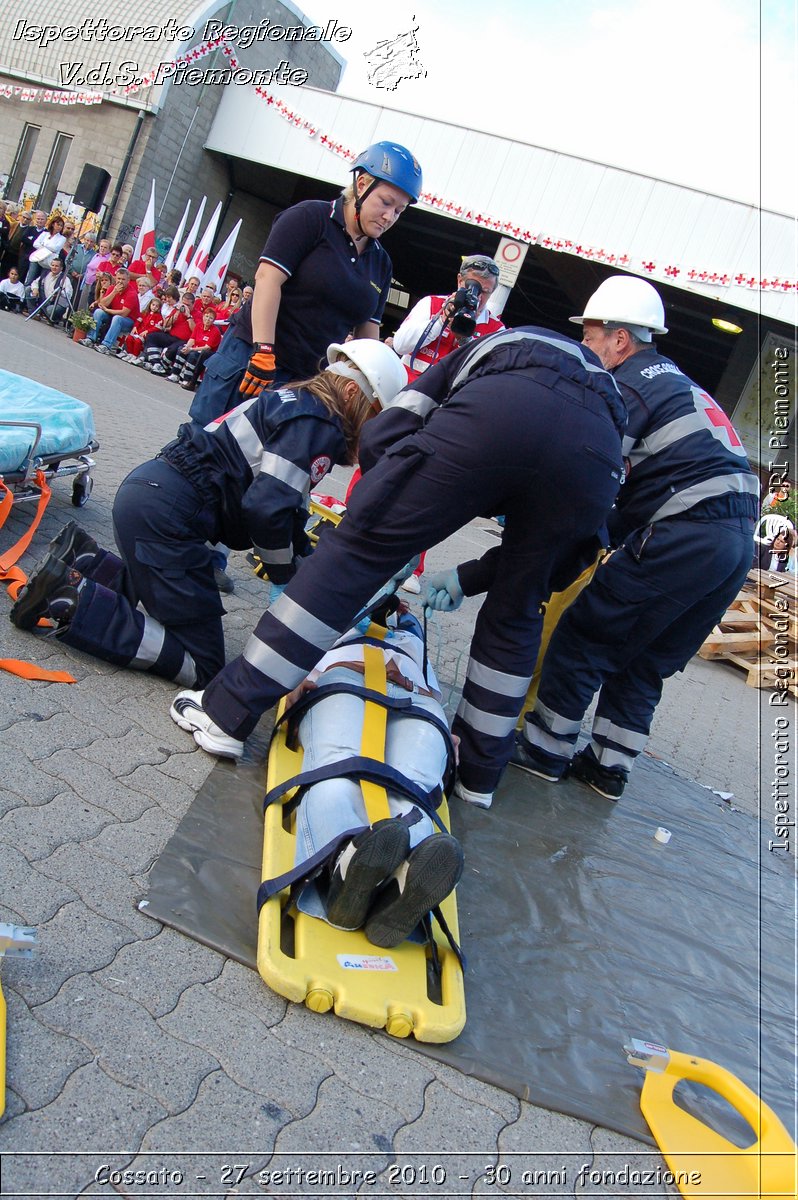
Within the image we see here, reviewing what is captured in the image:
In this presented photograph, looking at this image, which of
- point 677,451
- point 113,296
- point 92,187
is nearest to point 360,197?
point 677,451

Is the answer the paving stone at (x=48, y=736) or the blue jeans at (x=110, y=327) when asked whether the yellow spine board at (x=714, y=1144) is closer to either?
the paving stone at (x=48, y=736)

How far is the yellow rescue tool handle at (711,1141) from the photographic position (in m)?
1.81

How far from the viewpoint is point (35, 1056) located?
1.58 metres

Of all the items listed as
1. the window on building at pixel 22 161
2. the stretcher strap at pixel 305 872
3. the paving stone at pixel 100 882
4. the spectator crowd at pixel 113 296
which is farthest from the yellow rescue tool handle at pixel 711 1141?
the window on building at pixel 22 161

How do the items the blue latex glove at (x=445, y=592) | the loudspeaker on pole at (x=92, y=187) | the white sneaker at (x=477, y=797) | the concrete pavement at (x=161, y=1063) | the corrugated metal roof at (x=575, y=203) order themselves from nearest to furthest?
the concrete pavement at (x=161, y=1063) → the white sneaker at (x=477, y=797) → the blue latex glove at (x=445, y=592) → the corrugated metal roof at (x=575, y=203) → the loudspeaker on pole at (x=92, y=187)

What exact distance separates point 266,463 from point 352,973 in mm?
1646

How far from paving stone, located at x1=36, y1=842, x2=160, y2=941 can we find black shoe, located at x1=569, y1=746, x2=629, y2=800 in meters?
2.42

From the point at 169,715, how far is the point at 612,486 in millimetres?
1603

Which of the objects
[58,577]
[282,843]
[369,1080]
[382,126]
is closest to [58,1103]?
[369,1080]

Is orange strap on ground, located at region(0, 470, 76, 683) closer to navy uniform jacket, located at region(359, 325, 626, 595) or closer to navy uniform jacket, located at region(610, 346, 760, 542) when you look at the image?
navy uniform jacket, located at region(359, 325, 626, 595)

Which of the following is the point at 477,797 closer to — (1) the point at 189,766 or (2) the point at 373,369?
(1) the point at 189,766

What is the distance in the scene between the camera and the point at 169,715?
3.04 metres

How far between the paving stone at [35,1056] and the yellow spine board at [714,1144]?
3.98ft

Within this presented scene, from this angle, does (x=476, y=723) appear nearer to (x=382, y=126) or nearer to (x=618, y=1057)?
(x=618, y=1057)
